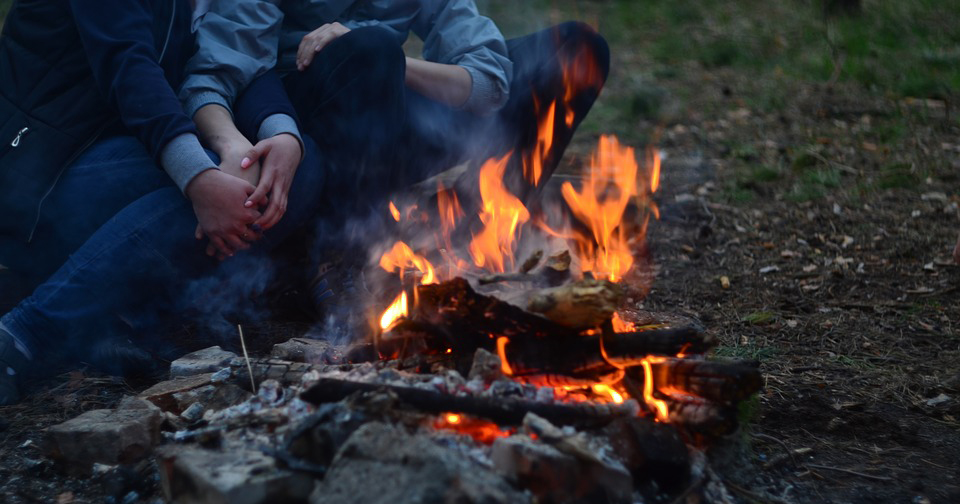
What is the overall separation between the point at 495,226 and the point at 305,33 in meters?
1.12

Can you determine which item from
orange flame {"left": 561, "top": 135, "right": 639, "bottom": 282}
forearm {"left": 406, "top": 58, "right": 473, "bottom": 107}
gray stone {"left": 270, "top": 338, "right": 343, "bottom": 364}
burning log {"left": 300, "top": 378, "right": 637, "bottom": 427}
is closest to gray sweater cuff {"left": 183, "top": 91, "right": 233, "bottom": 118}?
forearm {"left": 406, "top": 58, "right": 473, "bottom": 107}

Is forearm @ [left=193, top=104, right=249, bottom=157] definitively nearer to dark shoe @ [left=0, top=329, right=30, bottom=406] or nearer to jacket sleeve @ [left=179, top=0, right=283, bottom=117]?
jacket sleeve @ [left=179, top=0, right=283, bottom=117]

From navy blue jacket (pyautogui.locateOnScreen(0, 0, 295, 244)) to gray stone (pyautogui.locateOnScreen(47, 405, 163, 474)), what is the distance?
0.84 meters

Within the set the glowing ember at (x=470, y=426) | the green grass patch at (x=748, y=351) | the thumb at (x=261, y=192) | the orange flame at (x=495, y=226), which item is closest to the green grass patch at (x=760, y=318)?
the green grass patch at (x=748, y=351)

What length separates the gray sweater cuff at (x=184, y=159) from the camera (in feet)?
7.92

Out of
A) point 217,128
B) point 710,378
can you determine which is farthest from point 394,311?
A: point 710,378

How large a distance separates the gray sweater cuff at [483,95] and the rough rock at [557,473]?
5.75 ft

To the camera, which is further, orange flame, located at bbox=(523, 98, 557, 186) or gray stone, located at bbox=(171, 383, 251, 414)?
orange flame, located at bbox=(523, 98, 557, 186)

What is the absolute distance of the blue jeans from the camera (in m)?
2.50

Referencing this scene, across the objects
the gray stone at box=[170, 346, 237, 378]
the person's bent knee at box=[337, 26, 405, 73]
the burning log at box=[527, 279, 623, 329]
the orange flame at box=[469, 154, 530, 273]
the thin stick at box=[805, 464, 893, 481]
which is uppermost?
the person's bent knee at box=[337, 26, 405, 73]

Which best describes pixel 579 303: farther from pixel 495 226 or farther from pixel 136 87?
pixel 136 87

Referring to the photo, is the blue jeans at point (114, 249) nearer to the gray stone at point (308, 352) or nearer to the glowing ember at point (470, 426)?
the gray stone at point (308, 352)

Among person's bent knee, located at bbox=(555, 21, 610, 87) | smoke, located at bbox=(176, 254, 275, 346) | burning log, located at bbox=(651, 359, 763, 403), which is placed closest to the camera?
burning log, located at bbox=(651, 359, 763, 403)

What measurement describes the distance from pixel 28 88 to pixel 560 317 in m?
1.88
